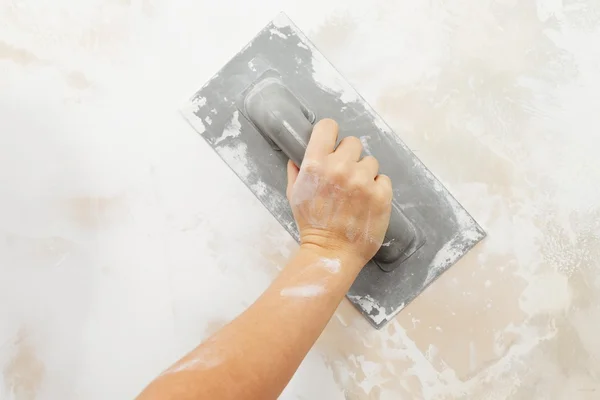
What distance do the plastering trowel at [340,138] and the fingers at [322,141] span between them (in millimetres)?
109

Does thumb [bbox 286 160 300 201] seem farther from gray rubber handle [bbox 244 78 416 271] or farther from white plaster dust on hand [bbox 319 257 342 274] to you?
white plaster dust on hand [bbox 319 257 342 274]

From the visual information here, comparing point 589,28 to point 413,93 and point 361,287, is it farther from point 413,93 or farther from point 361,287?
point 361,287

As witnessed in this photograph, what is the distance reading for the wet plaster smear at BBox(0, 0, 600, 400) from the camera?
115cm

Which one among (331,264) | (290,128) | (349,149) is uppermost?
(290,128)

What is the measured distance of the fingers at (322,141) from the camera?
1013 mm

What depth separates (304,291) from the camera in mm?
927

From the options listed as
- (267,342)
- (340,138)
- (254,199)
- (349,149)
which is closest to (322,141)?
(349,149)

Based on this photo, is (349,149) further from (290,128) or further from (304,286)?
(304,286)

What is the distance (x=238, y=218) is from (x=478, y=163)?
59cm

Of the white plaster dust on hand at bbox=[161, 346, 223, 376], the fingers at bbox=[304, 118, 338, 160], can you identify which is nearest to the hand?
the fingers at bbox=[304, 118, 338, 160]

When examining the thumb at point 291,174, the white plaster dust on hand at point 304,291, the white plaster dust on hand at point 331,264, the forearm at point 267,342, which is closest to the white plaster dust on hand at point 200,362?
the forearm at point 267,342

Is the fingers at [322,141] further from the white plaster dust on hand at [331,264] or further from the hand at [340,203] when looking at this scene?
the white plaster dust on hand at [331,264]

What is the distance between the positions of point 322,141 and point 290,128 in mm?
87

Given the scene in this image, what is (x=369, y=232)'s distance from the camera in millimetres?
1006
